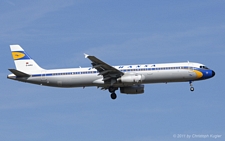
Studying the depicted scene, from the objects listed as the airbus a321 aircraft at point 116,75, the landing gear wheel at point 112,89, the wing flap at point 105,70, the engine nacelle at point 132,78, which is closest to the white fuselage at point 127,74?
the airbus a321 aircraft at point 116,75

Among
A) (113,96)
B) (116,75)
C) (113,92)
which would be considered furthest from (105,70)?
(113,96)

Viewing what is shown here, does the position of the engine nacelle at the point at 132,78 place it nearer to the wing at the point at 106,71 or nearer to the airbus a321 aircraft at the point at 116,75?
the airbus a321 aircraft at the point at 116,75

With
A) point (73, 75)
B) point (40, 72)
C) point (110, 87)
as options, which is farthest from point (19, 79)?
point (110, 87)

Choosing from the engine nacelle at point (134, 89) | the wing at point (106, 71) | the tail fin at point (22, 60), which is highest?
the tail fin at point (22, 60)

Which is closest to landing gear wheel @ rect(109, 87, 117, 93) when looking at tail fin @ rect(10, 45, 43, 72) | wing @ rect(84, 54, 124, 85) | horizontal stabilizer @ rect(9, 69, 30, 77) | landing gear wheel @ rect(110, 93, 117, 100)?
landing gear wheel @ rect(110, 93, 117, 100)

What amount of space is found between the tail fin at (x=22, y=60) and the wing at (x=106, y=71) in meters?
10.3

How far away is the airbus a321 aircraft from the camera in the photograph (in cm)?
7156

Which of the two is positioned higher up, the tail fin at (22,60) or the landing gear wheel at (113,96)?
the tail fin at (22,60)

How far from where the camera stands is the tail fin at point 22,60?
7719 centimetres

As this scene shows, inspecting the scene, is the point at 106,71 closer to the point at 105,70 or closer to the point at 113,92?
the point at 105,70

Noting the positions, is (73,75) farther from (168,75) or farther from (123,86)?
(168,75)

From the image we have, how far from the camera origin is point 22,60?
259 ft

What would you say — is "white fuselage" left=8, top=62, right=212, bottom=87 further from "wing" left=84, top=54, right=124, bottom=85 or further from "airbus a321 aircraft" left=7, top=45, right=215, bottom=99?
"wing" left=84, top=54, right=124, bottom=85

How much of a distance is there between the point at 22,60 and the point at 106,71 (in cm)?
1505
